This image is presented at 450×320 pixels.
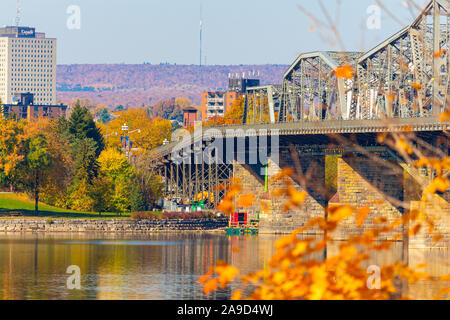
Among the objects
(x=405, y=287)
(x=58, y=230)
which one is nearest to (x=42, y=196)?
(x=58, y=230)

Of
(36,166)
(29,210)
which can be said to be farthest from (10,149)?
(29,210)

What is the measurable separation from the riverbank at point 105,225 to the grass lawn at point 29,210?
4099 mm

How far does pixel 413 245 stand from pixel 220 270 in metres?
75.0

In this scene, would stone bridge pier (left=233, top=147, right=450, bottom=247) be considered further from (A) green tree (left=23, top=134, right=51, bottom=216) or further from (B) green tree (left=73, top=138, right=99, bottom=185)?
(A) green tree (left=23, top=134, right=51, bottom=216)

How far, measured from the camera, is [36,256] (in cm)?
8000

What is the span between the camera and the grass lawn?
114 m

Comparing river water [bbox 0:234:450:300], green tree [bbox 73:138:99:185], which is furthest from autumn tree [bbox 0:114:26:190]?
river water [bbox 0:234:450:300]

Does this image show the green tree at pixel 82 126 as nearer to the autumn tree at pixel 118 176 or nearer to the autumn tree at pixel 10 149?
the autumn tree at pixel 118 176

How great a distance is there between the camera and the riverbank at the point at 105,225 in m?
107

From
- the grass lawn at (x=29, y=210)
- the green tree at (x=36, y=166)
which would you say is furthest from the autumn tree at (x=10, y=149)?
the grass lawn at (x=29, y=210)

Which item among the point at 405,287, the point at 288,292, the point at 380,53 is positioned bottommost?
the point at 405,287

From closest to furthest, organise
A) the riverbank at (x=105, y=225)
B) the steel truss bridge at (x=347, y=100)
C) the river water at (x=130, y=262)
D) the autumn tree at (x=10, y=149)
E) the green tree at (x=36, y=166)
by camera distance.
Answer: the river water at (x=130, y=262) < the steel truss bridge at (x=347, y=100) < the riverbank at (x=105, y=225) < the autumn tree at (x=10, y=149) < the green tree at (x=36, y=166)

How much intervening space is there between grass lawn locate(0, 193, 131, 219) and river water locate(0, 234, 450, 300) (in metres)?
10.3

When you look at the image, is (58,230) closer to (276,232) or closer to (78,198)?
(78,198)
